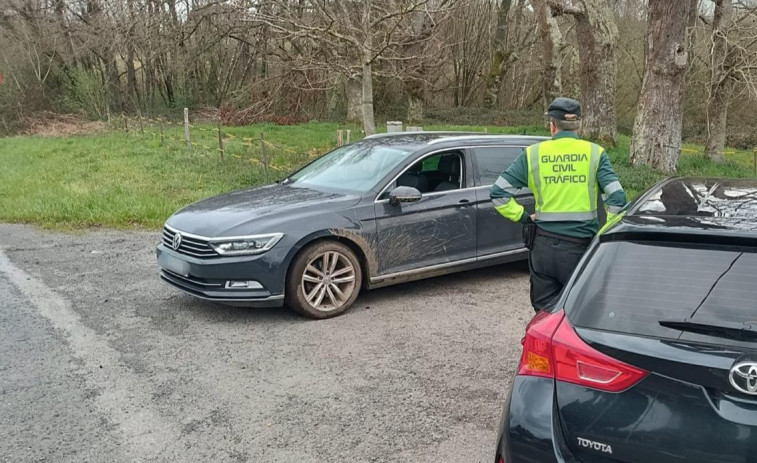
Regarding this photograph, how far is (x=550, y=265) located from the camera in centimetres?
416

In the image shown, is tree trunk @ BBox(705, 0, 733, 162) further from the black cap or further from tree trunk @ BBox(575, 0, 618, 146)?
the black cap

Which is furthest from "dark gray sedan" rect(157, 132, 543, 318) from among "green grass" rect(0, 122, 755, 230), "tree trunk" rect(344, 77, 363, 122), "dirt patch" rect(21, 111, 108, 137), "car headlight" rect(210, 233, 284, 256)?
"dirt patch" rect(21, 111, 108, 137)

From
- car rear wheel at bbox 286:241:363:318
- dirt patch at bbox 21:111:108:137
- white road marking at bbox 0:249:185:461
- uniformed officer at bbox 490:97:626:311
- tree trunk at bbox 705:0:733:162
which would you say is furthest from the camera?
dirt patch at bbox 21:111:108:137

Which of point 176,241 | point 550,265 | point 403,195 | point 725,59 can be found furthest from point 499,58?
point 550,265

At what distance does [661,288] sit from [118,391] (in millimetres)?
3476

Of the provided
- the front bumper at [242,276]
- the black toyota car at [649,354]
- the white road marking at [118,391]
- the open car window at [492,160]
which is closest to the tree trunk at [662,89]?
the open car window at [492,160]

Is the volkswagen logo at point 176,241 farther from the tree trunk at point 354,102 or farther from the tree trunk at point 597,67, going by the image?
the tree trunk at point 354,102

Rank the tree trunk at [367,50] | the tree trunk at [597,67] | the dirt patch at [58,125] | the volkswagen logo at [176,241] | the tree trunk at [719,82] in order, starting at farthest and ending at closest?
1. the dirt patch at [58,125]
2. the tree trunk at [719,82]
3. the tree trunk at [597,67]
4. the tree trunk at [367,50]
5. the volkswagen logo at [176,241]

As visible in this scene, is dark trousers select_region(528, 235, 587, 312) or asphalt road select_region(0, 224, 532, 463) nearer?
asphalt road select_region(0, 224, 532, 463)

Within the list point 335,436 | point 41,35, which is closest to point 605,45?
point 335,436

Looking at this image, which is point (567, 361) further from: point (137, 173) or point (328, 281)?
point (137, 173)

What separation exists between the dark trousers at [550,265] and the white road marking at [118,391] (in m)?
2.41

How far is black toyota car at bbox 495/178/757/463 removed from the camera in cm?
197

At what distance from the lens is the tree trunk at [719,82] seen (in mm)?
17312
